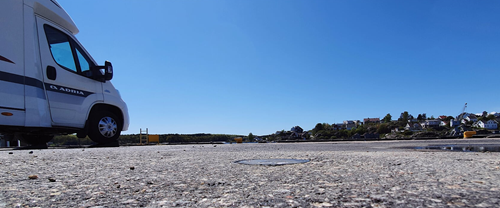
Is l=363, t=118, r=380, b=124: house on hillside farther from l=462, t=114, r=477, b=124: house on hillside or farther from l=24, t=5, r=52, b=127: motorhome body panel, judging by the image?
l=24, t=5, r=52, b=127: motorhome body panel

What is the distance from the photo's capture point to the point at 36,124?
19.3 feet

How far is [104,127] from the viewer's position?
25.8 feet

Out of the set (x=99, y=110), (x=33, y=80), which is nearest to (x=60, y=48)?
(x=33, y=80)

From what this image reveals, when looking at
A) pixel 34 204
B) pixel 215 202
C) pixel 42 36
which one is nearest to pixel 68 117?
pixel 42 36

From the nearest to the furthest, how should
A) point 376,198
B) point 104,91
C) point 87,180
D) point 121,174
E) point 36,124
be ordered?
1. point 376,198
2. point 87,180
3. point 121,174
4. point 36,124
5. point 104,91

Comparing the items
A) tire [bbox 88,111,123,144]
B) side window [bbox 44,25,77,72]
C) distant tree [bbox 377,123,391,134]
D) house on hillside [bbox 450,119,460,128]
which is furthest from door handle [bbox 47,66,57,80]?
house on hillside [bbox 450,119,460,128]

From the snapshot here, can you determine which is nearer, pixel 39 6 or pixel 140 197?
pixel 140 197

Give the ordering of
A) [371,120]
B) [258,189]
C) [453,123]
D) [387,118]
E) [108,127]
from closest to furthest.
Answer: [258,189], [108,127], [453,123], [387,118], [371,120]

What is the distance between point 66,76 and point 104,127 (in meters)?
1.77

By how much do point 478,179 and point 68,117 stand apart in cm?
756

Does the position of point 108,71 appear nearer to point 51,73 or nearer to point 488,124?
point 51,73

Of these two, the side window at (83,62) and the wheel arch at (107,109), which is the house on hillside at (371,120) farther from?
the side window at (83,62)

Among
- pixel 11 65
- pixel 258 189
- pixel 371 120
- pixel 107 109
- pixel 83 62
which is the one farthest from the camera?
pixel 371 120

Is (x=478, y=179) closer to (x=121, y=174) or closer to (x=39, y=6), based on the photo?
(x=121, y=174)
